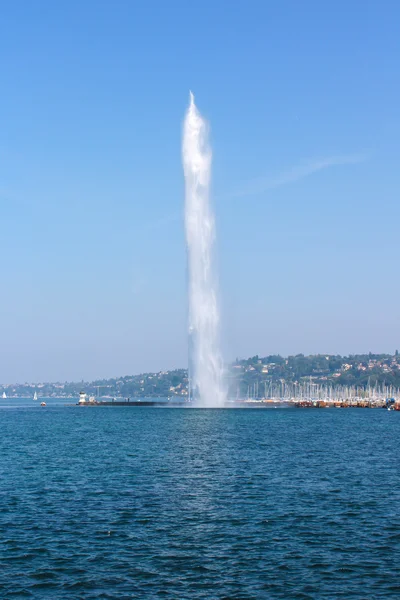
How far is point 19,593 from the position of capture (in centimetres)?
2325

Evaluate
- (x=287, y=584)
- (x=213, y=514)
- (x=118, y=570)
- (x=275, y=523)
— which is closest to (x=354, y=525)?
(x=275, y=523)

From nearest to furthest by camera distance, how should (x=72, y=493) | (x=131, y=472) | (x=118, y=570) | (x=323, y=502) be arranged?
(x=118, y=570) → (x=323, y=502) → (x=72, y=493) → (x=131, y=472)

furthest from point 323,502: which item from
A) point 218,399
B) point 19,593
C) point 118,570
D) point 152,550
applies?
point 218,399

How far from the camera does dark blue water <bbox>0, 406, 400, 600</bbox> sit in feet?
79.9

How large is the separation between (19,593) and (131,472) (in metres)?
27.9

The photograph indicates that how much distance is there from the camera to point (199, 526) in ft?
109

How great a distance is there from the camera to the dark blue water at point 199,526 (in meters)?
24.4

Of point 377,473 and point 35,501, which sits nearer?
point 35,501

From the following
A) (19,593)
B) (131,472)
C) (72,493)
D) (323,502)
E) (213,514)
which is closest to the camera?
(19,593)

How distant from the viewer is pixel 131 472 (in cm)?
5097

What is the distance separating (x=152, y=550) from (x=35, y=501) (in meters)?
12.9

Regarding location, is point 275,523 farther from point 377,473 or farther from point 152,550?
point 377,473

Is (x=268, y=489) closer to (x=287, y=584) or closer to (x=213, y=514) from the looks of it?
(x=213, y=514)

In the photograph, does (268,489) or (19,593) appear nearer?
(19,593)
